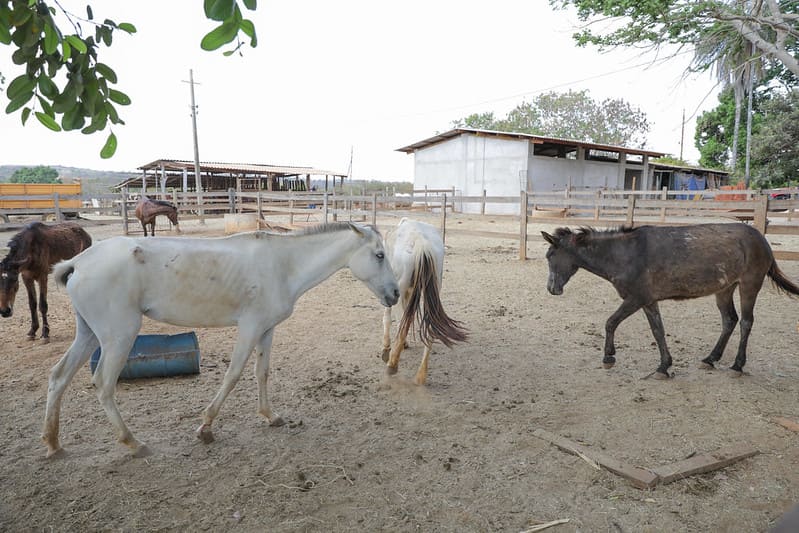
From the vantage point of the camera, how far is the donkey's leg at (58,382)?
3072mm

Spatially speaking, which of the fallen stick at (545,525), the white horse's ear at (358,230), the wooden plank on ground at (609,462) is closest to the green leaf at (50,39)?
the white horse's ear at (358,230)

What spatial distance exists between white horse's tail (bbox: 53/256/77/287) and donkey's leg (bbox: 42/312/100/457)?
0.79 ft

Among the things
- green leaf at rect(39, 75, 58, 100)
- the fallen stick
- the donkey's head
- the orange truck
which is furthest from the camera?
the orange truck

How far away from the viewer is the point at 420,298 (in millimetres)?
4551

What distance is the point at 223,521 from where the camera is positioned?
250cm

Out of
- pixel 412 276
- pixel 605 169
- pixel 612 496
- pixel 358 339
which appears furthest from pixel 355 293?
pixel 605 169

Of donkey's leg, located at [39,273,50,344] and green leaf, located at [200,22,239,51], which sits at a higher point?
green leaf, located at [200,22,239,51]

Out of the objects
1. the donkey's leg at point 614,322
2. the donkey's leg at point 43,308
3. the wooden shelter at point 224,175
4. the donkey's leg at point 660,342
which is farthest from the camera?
the wooden shelter at point 224,175

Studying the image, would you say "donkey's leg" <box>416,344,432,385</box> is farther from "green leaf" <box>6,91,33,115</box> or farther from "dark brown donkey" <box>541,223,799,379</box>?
"green leaf" <box>6,91,33,115</box>

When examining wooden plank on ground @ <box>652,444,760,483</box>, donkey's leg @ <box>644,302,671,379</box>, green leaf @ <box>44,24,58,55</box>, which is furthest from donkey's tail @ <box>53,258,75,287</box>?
donkey's leg @ <box>644,302,671,379</box>

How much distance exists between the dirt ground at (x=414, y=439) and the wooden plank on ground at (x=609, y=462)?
0.05m

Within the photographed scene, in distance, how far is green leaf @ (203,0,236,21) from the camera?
1311 millimetres

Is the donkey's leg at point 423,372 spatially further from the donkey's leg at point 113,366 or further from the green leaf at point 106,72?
the green leaf at point 106,72

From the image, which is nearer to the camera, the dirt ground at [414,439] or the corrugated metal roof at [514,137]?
the dirt ground at [414,439]
